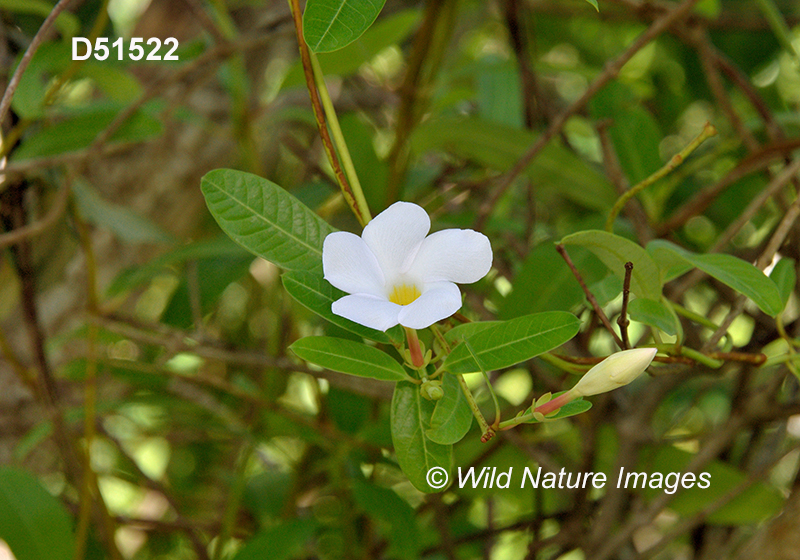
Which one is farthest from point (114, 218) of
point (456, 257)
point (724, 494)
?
point (724, 494)

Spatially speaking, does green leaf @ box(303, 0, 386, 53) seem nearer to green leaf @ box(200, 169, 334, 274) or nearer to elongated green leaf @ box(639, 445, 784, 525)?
green leaf @ box(200, 169, 334, 274)

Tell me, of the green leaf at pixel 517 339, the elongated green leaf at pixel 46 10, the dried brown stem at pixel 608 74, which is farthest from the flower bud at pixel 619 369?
the elongated green leaf at pixel 46 10

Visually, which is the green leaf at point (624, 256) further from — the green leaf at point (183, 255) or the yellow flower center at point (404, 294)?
the green leaf at point (183, 255)

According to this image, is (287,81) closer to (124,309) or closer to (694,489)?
(124,309)

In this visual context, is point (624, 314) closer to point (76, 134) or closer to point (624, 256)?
point (624, 256)

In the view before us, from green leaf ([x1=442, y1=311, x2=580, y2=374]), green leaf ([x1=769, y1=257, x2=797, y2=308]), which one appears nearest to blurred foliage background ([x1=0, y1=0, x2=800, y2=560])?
green leaf ([x1=769, y1=257, x2=797, y2=308])

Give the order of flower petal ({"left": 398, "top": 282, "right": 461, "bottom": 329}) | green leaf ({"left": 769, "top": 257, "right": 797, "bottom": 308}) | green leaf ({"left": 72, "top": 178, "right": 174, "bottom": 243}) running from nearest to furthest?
1. flower petal ({"left": 398, "top": 282, "right": 461, "bottom": 329})
2. green leaf ({"left": 769, "top": 257, "right": 797, "bottom": 308})
3. green leaf ({"left": 72, "top": 178, "right": 174, "bottom": 243})
